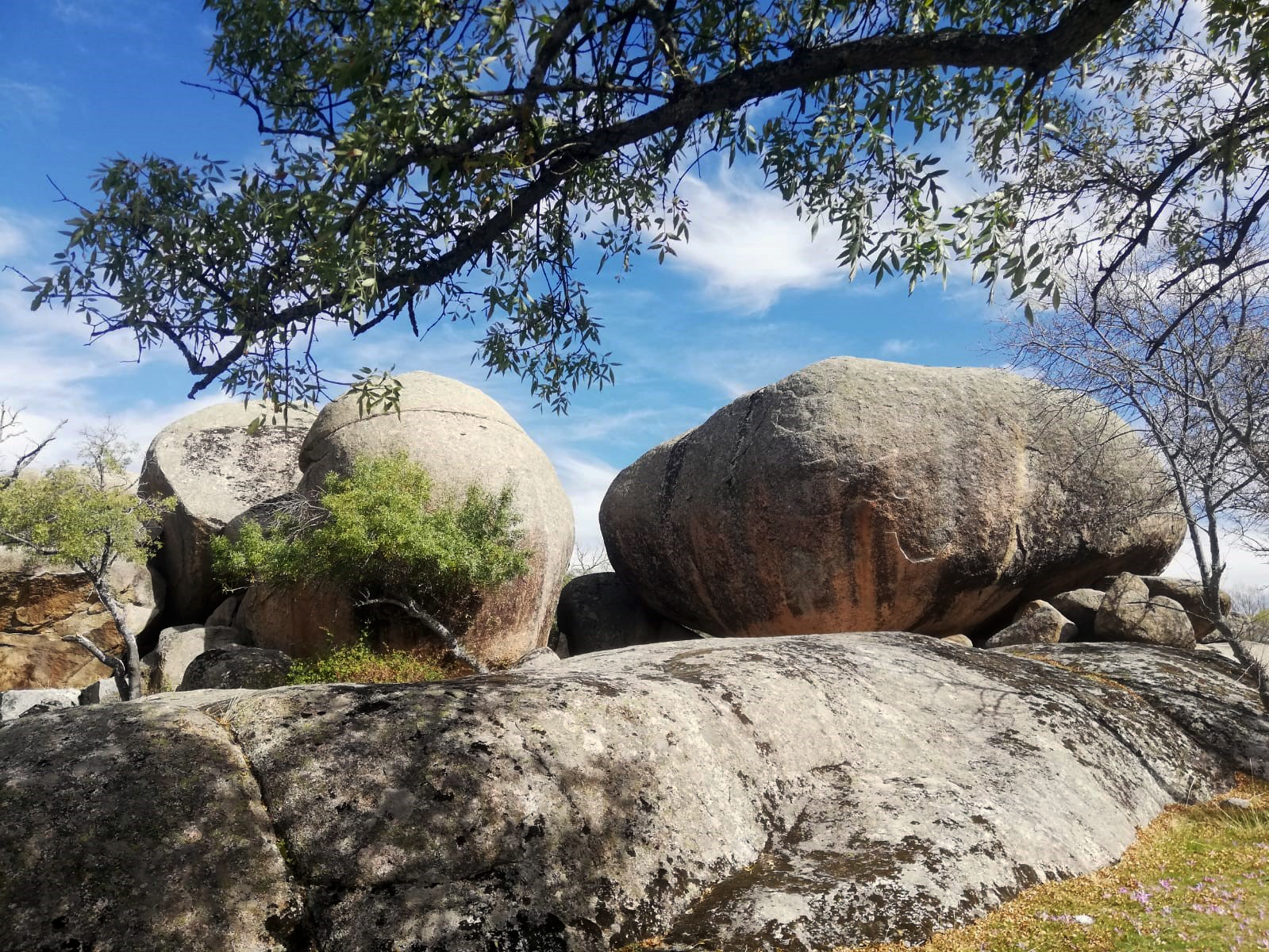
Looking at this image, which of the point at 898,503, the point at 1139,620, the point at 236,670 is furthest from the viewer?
the point at 898,503

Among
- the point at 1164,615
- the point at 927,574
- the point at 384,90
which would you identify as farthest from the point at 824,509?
the point at 384,90

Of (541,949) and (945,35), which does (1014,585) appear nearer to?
(945,35)

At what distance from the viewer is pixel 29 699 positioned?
16.3 metres

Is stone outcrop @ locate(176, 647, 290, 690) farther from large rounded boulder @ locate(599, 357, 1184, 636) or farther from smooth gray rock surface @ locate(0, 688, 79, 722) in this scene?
large rounded boulder @ locate(599, 357, 1184, 636)

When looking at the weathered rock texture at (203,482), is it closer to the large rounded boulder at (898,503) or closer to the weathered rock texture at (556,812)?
the large rounded boulder at (898,503)

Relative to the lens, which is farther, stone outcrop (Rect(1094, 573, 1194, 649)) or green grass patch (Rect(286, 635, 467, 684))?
green grass patch (Rect(286, 635, 467, 684))

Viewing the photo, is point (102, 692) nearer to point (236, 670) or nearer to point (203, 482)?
point (236, 670)

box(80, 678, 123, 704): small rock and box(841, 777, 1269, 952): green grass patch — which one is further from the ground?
box(80, 678, 123, 704): small rock

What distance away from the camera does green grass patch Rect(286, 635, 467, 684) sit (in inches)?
535

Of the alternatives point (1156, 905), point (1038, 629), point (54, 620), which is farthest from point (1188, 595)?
point (54, 620)

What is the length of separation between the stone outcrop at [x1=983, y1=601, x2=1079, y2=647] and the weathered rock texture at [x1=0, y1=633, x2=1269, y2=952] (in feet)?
22.1

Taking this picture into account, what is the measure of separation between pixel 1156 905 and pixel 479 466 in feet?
41.1

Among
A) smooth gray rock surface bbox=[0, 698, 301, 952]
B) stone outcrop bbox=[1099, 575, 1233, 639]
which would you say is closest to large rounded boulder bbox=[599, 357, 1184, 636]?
stone outcrop bbox=[1099, 575, 1233, 639]

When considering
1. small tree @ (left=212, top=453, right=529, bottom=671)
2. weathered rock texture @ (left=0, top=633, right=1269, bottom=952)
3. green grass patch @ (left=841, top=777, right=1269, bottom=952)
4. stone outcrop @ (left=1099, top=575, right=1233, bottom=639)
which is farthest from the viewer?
small tree @ (left=212, top=453, right=529, bottom=671)
